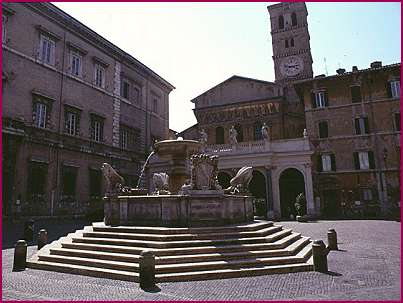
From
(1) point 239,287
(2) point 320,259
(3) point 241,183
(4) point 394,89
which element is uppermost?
(4) point 394,89

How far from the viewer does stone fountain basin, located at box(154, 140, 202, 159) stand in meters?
13.1

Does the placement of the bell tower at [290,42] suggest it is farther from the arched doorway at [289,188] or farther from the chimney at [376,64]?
the arched doorway at [289,188]

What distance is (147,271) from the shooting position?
6.67 m

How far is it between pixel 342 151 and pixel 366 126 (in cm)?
318

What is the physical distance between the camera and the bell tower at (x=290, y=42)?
46.0 meters

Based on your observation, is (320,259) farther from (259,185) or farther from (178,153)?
(259,185)

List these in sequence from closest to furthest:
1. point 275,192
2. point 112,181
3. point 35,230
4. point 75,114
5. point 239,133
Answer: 1. point 112,181
2. point 35,230
3. point 75,114
4. point 275,192
5. point 239,133

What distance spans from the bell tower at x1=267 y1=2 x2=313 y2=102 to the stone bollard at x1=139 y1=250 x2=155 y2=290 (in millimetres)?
41430

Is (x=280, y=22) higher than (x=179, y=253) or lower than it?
higher

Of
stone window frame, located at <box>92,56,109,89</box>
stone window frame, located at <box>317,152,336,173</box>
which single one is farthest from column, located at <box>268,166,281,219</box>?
stone window frame, located at <box>92,56,109,89</box>

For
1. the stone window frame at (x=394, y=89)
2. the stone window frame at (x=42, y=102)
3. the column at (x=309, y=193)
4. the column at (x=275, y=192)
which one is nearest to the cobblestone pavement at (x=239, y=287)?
the stone window frame at (x=42, y=102)

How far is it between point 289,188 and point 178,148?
63.5 ft

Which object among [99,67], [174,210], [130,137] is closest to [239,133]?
[130,137]

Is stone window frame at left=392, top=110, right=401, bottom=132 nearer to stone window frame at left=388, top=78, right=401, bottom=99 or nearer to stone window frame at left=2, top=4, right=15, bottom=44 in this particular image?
stone window frame at left=388, top=78, right=401, bottom=99
